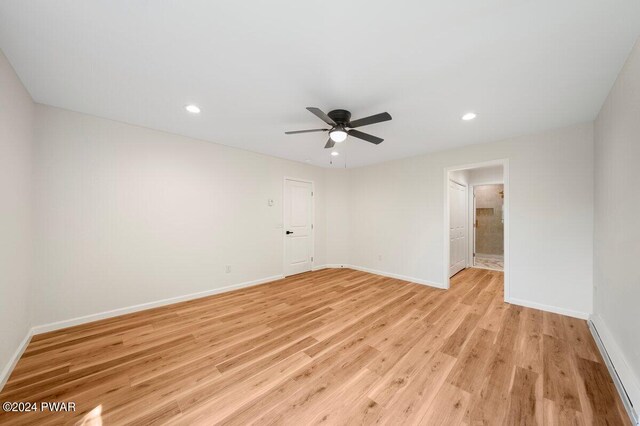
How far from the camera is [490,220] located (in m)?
7.48

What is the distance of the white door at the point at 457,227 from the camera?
15.6ft

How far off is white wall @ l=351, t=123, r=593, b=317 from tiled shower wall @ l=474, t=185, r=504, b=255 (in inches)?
169

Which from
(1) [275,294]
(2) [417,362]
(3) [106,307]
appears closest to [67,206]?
(3) [106,307]

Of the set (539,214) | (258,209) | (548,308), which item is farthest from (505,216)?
(258,209)

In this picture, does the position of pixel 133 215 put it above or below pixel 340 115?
below

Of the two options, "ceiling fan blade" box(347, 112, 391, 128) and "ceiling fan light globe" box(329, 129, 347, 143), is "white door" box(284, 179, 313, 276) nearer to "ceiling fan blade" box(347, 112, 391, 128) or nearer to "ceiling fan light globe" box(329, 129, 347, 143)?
"ceiling fan light globe" box(329, 129, 347, 143)

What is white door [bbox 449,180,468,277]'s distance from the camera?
476 centimetres

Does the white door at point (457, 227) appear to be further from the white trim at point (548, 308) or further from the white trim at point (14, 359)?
the white trim at point (14, 359)

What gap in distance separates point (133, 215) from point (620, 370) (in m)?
5.28

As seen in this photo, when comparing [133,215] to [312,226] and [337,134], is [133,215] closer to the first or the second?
[337,134]

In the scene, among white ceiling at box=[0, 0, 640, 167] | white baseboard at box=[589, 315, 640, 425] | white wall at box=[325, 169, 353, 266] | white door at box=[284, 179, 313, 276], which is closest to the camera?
white ceiling at box=[0, 0, 640, 167]

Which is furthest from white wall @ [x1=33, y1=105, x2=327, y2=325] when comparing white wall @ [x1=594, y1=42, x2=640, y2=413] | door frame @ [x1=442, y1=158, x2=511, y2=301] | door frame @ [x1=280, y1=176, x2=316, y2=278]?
white wall @ [x1=594, y1=42, x2=640, y2=413]

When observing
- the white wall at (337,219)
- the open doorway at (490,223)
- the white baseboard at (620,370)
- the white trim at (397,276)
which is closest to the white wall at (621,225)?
the white baseboard at (620,370)

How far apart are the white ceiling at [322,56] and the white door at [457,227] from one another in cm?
218
